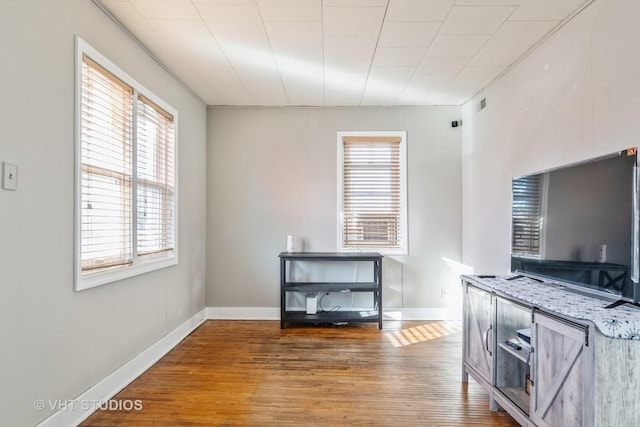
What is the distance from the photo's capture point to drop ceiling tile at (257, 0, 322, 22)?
7.43 ft

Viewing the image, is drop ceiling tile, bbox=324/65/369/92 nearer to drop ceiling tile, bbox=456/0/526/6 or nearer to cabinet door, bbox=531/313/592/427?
drop ceiling tile, bbox=456/0/526/6

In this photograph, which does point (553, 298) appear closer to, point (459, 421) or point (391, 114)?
point (459, 421)

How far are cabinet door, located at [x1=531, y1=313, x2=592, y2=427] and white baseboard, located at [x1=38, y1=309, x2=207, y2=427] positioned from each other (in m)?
2.62

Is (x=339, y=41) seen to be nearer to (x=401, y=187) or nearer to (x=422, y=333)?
(x=401, y=187)

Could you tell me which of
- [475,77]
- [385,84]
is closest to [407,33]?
[385,84]

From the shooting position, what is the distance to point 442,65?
3.21 m

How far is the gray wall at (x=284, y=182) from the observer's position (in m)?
4.34

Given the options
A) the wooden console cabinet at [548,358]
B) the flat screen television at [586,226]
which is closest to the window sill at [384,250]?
the wooden console cabinet at [548,358]

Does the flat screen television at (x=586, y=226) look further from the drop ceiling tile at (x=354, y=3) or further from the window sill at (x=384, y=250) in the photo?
the window sill at (x=384, y=250)

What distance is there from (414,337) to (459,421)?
1502 mm

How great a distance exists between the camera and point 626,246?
1.68 m

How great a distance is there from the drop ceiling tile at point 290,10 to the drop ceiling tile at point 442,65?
120 centimetres

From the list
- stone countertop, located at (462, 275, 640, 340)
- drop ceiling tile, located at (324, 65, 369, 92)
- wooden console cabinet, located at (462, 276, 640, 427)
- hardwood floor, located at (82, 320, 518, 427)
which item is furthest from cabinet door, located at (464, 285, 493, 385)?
drop ceiling tile, located at (324, 65, 369, 92)

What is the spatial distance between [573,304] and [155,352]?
314 cm
